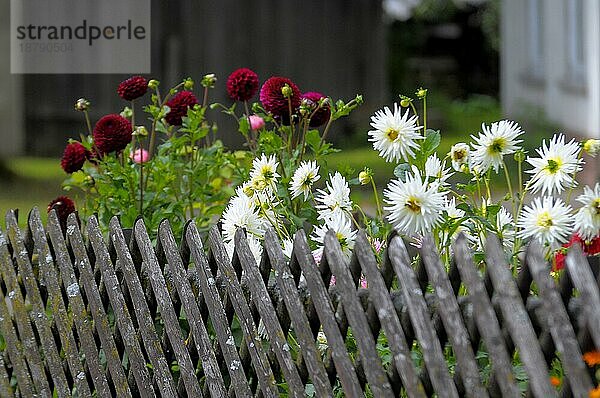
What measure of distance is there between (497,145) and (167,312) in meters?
0.85

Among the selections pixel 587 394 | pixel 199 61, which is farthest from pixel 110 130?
pixel 199 61

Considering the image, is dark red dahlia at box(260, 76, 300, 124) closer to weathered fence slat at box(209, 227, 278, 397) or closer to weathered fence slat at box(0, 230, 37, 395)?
weathered fence slat at box(209, 227, 278, 397)

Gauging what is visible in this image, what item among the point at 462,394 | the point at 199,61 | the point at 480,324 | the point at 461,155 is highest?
the point at 199,61

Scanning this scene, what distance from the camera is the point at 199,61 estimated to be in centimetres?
1195

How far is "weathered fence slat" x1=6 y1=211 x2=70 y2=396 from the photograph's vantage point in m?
3.04

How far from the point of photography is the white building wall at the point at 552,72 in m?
10.8

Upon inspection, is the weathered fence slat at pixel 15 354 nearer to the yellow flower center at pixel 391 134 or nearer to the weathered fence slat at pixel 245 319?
the weathered fence slat at pixel 245 319

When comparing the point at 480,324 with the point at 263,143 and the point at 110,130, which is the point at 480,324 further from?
the point at 110,130

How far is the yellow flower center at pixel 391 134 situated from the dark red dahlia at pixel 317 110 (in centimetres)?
50

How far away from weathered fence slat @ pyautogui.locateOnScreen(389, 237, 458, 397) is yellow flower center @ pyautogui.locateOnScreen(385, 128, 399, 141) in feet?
1.48

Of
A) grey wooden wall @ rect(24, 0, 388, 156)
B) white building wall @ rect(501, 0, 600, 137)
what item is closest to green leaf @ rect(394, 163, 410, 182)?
white building wall @ rect(501, 0, 600, 137)

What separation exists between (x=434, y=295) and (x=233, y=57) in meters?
10.5

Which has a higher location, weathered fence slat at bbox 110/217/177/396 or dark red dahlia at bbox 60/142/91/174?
dark red dahlia at bbox 60/142/91/174

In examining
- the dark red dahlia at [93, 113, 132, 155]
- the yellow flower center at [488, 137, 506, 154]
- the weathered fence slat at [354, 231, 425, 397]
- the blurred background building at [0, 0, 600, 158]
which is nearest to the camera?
the weathered fence slat at [354, 231, 425, 397]
